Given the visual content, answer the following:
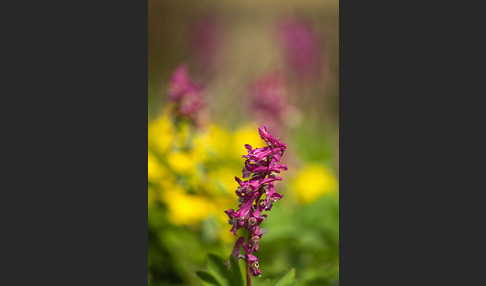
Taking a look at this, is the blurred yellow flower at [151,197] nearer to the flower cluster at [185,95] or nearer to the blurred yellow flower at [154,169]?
the blurred yellow flower at [154,169]

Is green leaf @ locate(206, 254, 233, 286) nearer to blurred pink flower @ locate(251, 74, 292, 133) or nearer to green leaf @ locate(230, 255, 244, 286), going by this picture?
green leaf @ locate(230, 255, 244, 286)

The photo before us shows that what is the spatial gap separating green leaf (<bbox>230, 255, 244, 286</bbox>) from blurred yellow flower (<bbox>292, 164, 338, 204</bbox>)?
140 centimetres

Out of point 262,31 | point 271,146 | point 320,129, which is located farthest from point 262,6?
point 271,146

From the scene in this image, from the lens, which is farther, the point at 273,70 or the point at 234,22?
the point at 273,70

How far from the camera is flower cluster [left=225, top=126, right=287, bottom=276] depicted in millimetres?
1545

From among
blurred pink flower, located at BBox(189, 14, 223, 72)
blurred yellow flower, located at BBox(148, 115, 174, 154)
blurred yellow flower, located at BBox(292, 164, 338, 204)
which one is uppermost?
blurred pink flower, located at BBox(189, 14, 223, 72)

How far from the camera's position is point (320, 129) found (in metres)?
3.62

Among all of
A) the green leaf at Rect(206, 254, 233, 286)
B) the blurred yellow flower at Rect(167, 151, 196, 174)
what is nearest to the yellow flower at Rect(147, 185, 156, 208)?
the blurred yellow flower at Rect(167, 151, 196, 174)

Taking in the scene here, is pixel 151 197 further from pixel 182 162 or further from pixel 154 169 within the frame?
pixel 182 162

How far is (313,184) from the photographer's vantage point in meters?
3.17

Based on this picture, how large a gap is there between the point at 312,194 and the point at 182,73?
115 cm

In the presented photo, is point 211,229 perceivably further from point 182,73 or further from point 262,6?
point 262,6

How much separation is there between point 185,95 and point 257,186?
3.55ft

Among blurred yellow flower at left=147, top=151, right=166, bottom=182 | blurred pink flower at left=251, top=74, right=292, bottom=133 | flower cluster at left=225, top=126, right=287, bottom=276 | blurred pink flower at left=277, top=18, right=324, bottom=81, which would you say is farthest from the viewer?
blurred pink flower at left=277, top=18, right=324, bottom=81
